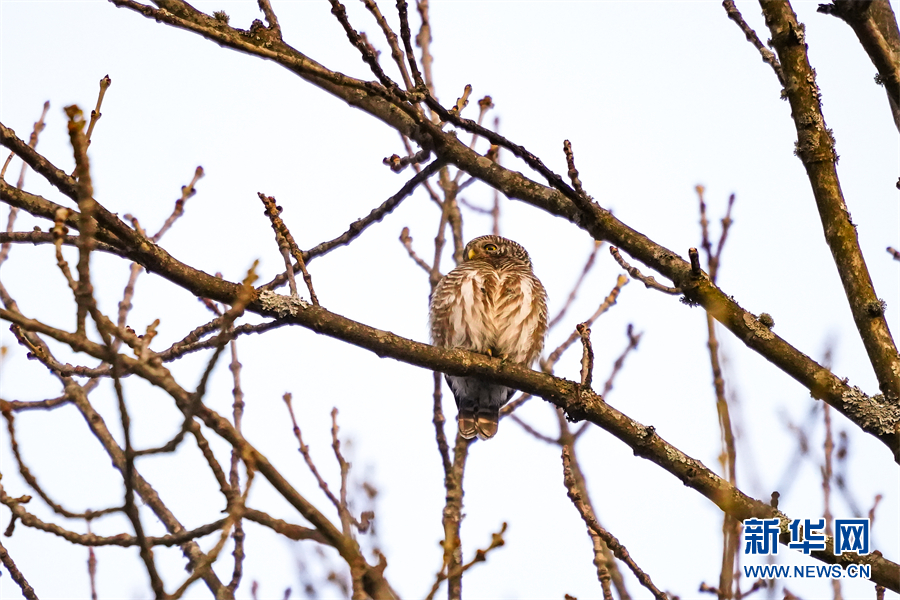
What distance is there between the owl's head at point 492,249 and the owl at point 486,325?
2.61 feet

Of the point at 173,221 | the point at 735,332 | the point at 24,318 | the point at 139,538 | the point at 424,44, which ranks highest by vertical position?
the point at 424,44

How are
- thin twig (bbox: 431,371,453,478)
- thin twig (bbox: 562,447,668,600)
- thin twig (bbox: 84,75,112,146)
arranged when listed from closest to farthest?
thin twig (bbox: 84,75,112,146)
thin twig (bbox: 562,447,668,600)
thin twig (bbox: 431,371,453,478)

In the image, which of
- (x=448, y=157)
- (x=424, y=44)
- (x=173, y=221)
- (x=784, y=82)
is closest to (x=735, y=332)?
(x=784, y=82)

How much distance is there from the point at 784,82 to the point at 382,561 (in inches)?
85.5

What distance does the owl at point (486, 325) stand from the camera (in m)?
6.10

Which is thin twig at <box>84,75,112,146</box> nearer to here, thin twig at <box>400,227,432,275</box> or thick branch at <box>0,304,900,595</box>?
thick branch at <box>0,304,900,595</box>

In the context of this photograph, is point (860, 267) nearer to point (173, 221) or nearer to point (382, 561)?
point (382, 561)

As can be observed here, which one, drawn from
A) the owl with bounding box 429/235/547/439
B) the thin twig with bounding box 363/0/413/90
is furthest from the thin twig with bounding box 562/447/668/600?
the owl with bounding box 429/235/547/439

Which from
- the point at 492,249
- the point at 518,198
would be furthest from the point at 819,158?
the point at 492,249

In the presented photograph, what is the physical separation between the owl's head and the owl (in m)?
0.79

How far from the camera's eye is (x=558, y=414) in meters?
5.01

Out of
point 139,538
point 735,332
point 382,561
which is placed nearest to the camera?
point 139,538

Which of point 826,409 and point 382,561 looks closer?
point 382,561

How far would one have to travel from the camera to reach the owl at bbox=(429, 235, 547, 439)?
610 cm
